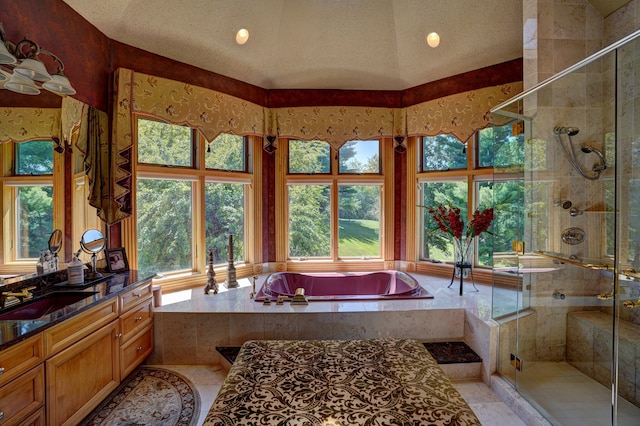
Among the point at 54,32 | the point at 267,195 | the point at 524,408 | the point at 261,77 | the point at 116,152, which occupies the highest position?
the point at 261,77

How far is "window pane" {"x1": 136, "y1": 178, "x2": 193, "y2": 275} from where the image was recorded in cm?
309

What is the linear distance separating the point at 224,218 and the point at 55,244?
1716 mm

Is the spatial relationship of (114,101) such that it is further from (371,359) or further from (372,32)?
(371,359)

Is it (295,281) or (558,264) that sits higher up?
(558,264)

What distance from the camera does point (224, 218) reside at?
12.3 ft

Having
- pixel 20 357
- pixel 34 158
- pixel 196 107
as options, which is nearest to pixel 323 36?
pixel 196 107

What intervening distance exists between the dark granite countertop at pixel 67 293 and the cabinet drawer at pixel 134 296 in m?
0.05

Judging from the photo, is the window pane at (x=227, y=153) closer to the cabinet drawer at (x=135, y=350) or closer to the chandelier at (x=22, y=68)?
the chandelier at (x=22, y=68)

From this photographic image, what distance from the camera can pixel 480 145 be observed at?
142 inches

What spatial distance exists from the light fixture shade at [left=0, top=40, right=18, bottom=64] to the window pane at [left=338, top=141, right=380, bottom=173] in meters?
3.03

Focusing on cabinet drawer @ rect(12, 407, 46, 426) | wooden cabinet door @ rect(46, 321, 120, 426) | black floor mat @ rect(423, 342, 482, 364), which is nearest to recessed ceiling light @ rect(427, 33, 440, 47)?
black floor mat @ rect(423, 342, 482, 364)

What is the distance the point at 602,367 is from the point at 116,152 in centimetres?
391

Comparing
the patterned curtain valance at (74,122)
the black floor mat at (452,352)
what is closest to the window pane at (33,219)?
the patterned curtain valance at (74,122)

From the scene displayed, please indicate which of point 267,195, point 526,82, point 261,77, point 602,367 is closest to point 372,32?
point 261,77
